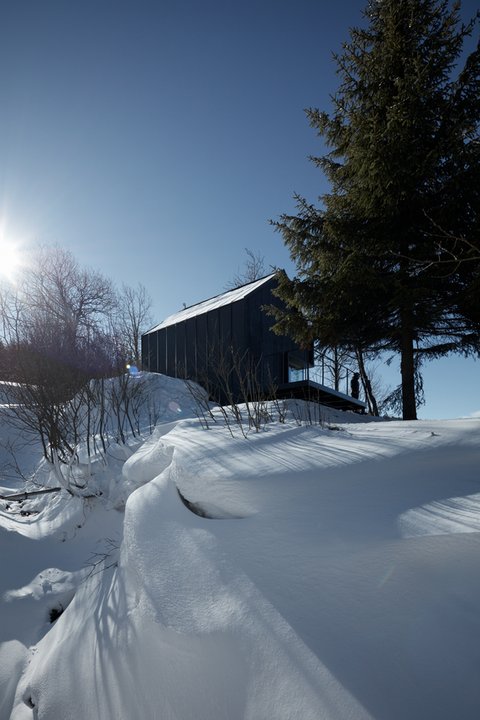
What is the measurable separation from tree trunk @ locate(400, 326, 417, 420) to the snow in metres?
5.08

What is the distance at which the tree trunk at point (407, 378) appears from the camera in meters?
7.72

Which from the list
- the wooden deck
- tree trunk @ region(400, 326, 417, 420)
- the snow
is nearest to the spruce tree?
tree trunk @ region(400, 326, 417, 420)

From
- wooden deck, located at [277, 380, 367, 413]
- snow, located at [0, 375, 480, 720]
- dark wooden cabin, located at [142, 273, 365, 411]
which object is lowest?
snow, located at [0, 375, 480, 720]

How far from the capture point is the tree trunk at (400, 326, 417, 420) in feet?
25.3

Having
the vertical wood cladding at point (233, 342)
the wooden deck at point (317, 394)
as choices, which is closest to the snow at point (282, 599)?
the wooden deck at point (317, 394)

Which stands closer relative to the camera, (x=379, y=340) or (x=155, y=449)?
(x=155, y=449)

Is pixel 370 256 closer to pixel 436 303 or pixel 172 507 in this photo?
pixel 436 303

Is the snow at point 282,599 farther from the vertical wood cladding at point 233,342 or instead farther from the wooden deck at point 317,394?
the vertical wood cladding at point 233,342

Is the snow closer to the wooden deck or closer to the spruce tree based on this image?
the spruce tree

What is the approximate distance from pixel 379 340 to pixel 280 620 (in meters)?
8.18

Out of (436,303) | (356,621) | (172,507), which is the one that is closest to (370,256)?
(436,303)

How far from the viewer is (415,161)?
6.70m

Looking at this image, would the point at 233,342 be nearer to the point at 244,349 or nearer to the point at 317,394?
the point at 244,349

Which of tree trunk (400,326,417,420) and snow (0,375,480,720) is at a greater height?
tree trunk (400,326,417,420)
